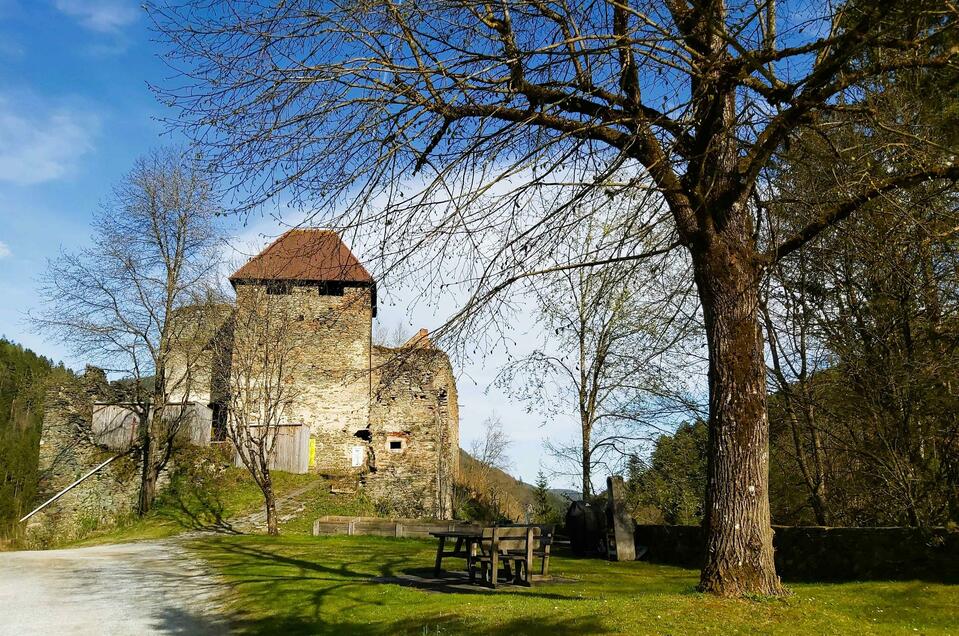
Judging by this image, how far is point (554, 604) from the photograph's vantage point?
7.70m

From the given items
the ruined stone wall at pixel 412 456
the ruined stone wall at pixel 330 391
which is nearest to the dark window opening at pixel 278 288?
the ruined stone wall at pixel 412 456

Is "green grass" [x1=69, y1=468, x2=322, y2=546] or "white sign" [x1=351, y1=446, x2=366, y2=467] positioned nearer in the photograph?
"green grass" [x1=69, y1=468, x2=322, y2=546]

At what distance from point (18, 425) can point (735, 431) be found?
51960 mm

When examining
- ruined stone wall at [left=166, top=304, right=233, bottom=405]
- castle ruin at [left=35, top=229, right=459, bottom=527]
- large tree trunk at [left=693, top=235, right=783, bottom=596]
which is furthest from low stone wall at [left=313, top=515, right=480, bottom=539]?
large tree trunk at [left=693, top=235, right=783, bottom=596]

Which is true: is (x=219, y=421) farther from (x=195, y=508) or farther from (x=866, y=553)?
(x=866, y=553)

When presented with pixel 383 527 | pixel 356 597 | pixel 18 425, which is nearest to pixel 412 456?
pixel 383 527

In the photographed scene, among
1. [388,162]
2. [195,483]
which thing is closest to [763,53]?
[388,162]

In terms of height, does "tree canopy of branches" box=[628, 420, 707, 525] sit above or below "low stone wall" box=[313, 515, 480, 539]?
above

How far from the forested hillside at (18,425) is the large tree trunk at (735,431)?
23556 millimetres

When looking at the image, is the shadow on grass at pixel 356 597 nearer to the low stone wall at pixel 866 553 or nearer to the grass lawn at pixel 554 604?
the grass lawn at pixel 554 604

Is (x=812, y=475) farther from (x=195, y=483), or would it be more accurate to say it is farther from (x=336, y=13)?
(x=195, y=483)

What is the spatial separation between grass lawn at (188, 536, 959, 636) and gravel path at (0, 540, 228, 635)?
0.54m

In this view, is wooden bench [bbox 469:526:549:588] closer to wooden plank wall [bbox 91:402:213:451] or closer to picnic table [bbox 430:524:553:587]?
picnic table [bbox 430:524:553:587]

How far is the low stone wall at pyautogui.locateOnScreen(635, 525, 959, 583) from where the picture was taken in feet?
28.1
